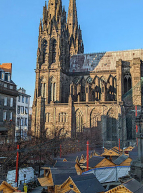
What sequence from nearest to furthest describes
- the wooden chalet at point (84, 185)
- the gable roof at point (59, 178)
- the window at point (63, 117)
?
the wooden chalet at point (84, 185), the gable roof at point (59, 178), the window at point (63, 117)

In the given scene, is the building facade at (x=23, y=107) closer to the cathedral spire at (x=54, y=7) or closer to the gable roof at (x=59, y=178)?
the cathedral spire at (x=54, y=7)

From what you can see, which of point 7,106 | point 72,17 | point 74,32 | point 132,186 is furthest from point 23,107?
point 132,186

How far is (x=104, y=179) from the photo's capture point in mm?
21016

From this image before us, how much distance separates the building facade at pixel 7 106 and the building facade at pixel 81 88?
12201 millimetres

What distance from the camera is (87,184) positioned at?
46.3ft

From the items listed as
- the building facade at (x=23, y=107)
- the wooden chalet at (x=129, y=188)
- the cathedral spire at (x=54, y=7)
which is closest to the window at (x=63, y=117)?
the building facade at (x=23, y=107)

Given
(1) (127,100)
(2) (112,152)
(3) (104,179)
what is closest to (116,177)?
(3) (104,179)

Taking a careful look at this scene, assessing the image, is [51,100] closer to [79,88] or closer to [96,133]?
[79,88]

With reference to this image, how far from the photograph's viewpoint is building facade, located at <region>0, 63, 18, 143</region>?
34.8 m

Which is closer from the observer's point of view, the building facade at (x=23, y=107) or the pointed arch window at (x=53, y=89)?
the building facade at (x=23, y=107)

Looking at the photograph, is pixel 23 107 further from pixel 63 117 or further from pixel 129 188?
pixel 129 188

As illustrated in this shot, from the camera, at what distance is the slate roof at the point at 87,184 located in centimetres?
1365

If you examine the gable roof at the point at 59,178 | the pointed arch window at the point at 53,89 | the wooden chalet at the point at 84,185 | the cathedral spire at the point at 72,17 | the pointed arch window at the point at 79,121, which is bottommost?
the gable roof at the point at 59,178

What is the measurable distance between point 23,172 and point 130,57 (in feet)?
163
